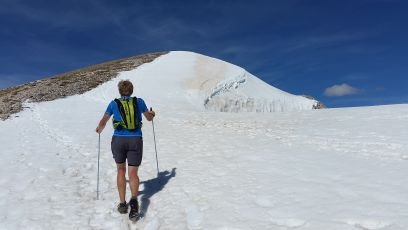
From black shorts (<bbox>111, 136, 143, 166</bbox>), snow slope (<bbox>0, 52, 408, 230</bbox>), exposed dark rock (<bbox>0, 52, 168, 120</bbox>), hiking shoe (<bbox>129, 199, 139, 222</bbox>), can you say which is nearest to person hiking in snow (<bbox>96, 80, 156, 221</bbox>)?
black shorts (<bbox>111, 136, 143, 166</bbox>)

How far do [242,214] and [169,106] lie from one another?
2318 cm

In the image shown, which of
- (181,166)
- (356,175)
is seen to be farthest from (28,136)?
(356,175)

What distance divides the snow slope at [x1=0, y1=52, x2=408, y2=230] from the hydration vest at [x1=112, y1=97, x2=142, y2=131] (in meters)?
1.91

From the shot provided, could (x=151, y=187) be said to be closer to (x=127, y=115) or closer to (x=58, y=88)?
(x=127, y=115)

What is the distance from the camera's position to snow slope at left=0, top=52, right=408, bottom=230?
8898 millimetres

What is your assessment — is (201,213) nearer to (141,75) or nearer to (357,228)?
(357,228)

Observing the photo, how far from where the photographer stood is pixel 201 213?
9.27 meters

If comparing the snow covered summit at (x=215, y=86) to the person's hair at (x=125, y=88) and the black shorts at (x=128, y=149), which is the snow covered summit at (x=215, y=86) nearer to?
the person's hair at (x=125, y=88)

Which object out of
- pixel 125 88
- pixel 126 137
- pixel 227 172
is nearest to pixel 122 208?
pixel 126 137

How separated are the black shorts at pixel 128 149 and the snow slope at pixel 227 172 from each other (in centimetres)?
114

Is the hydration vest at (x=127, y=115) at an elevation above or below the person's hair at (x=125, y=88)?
below

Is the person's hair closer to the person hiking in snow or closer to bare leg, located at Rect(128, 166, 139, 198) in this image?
the person hiking in snow

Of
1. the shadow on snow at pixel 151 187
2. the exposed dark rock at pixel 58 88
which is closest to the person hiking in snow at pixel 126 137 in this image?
the shadow on snow at pixel 151 187

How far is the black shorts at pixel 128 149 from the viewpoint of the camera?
10094 mm
